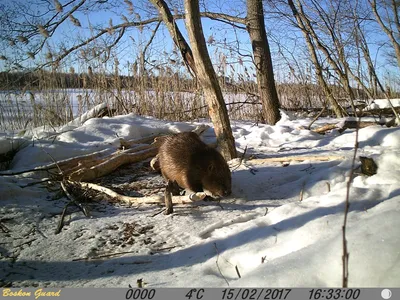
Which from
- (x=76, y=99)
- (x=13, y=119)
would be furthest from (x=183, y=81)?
(x=13, y=119)

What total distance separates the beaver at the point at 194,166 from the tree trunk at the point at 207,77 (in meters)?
0.41

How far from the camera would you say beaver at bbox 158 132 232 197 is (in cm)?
233

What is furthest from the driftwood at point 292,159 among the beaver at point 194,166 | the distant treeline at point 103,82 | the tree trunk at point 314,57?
the distant treeline at point 103,82

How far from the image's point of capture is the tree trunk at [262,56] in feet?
17.2

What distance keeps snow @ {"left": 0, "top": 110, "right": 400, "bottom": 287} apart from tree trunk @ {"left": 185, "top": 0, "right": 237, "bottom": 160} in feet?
1.38

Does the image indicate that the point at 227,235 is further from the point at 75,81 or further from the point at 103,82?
the point at 75,81

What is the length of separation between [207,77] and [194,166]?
0.95m

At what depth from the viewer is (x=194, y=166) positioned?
2.47 meters

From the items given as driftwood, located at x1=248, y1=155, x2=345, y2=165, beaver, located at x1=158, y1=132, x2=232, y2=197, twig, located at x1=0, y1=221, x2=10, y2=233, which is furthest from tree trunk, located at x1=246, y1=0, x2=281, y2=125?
twig, located at x1=0, y1=221, x2=10, y2=233

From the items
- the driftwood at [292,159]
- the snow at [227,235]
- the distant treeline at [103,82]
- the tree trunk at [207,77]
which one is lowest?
the snow at [227,235]

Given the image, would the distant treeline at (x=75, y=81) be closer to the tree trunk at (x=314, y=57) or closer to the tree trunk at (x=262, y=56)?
the tree trunk at (x=262, y=56)

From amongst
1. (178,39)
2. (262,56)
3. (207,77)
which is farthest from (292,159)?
(262,56)

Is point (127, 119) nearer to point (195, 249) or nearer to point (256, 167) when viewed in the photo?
point (256, 167)

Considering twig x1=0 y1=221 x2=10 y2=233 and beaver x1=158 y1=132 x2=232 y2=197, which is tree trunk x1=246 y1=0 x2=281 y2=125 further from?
twig x1=0 y1=221 x2=10 y2=233
